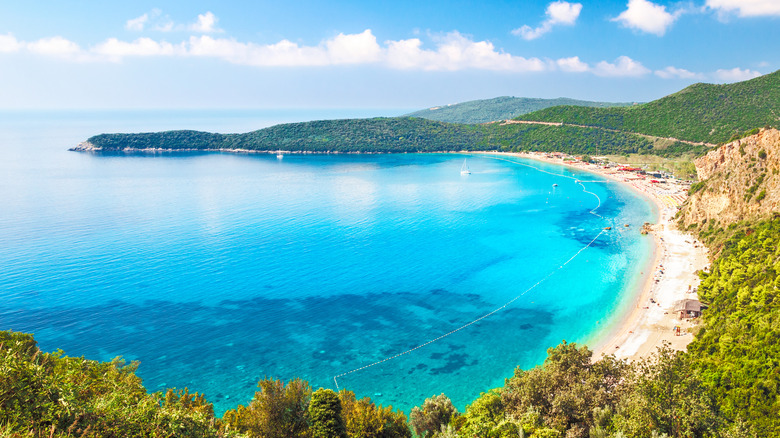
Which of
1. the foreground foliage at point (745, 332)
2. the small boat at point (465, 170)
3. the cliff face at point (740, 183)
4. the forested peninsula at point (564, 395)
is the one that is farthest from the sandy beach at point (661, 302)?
the small boat at point (465, 170)

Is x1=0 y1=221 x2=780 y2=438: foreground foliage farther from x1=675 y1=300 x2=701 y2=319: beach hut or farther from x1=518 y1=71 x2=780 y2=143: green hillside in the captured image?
x1=518 y1=71 x2=780 y2=143: green hillside

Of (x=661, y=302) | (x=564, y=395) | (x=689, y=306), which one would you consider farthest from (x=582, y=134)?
(x=564, y=395)

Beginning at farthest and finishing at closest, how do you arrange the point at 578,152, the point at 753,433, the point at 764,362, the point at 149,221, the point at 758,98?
the point at 578,152
the point at 758,98
the point at 149,221
the point at 764,362
the point at 753,433

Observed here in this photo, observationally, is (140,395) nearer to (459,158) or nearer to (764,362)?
(764,362)

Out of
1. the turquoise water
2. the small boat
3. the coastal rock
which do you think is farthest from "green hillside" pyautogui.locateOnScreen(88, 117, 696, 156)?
the turquoise water

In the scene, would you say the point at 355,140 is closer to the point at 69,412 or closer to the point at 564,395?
the point at 564,395

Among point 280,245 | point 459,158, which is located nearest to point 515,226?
point 280,245

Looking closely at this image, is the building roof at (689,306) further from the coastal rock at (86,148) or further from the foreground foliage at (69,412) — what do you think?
the coastal rock at (86,148)
